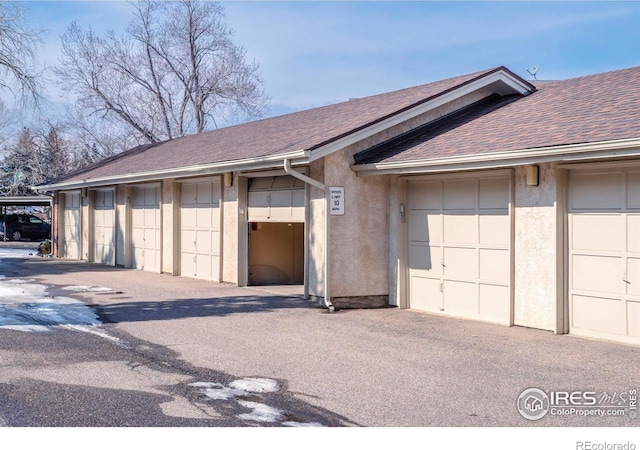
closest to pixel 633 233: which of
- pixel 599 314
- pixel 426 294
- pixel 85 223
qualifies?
pixel 599 314

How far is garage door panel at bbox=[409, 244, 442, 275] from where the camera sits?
1280 centimetres

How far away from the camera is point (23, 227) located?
1646 inches

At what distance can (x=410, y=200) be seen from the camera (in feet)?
43.9

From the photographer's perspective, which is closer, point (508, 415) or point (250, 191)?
point (508, 415)

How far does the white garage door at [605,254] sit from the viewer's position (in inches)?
383

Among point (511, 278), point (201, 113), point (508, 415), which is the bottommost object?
point (508, 415)

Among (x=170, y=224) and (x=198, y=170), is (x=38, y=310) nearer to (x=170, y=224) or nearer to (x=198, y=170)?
(x=198, y=170)

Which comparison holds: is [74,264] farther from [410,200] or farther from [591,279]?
[591,279]

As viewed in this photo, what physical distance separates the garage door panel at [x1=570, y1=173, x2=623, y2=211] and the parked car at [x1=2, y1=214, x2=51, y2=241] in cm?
3700

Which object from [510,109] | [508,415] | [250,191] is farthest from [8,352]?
[510,109]

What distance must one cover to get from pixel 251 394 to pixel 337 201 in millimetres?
6494

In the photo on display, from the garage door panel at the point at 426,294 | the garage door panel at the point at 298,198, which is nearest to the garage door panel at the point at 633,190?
the garage door panel at the point at 426,294

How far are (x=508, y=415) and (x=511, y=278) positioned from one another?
5.06 m

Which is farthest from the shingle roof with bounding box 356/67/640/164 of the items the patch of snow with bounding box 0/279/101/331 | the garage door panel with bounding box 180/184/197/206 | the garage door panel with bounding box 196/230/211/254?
the garage door panel with bounding box 180/184/197/206
